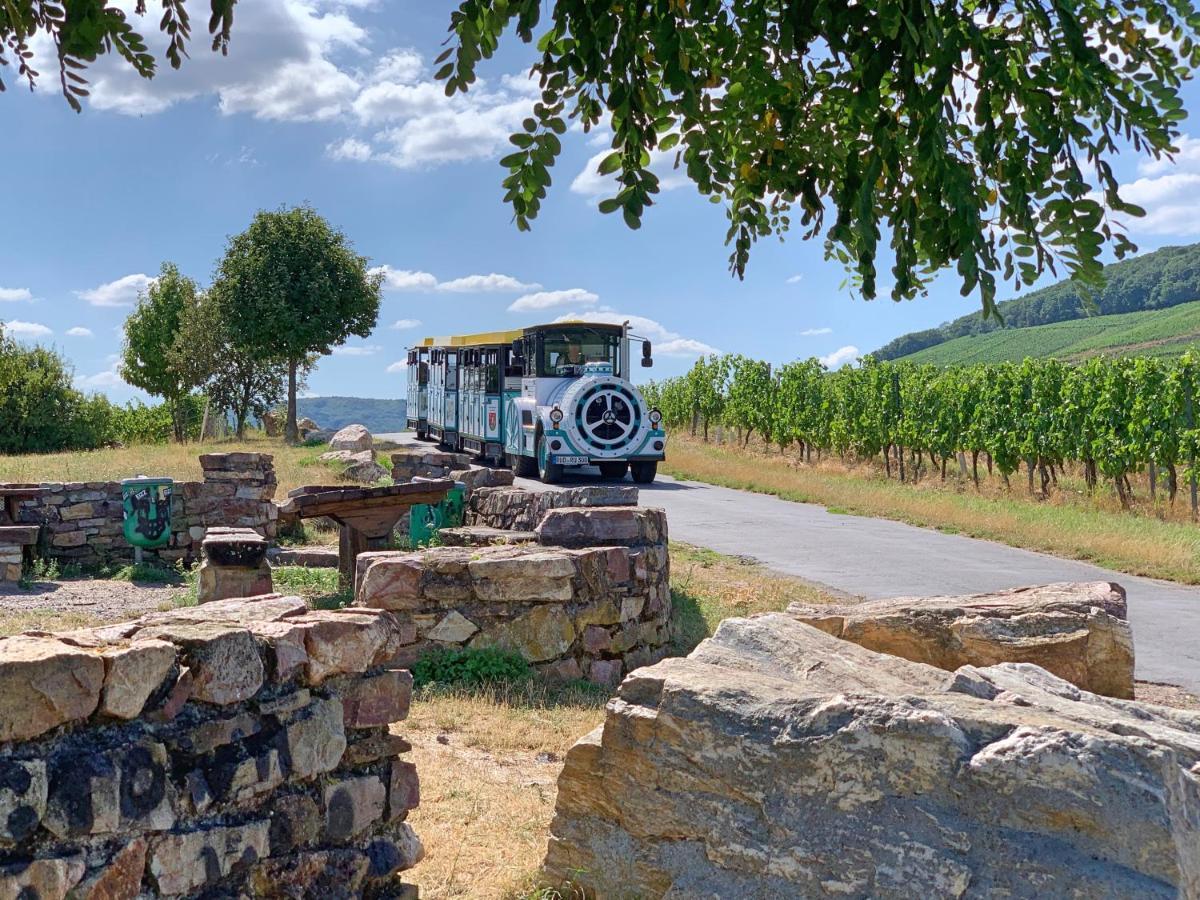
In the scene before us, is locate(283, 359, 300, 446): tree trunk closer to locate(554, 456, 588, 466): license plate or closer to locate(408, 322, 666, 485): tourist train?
locate(408, 322, 666, 485): tourist train

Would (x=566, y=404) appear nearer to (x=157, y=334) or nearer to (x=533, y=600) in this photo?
(x=533, y=600)

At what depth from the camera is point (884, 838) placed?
3043 mm

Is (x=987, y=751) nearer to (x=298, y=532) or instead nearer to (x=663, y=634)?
(x=663, y=634)

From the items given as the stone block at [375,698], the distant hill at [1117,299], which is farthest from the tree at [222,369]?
the distant hill at [1117,299]

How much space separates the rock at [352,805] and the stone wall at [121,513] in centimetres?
955

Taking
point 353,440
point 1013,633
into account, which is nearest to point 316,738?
point 1013,633

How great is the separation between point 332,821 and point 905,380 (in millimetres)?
24638

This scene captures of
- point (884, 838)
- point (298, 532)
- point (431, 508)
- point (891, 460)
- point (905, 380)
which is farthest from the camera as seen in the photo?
point (891, 460)

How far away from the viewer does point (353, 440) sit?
27469 mm

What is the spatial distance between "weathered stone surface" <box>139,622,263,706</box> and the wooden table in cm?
603

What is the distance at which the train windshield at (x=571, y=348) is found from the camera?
70.0 ft

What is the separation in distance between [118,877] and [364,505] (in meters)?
6.78

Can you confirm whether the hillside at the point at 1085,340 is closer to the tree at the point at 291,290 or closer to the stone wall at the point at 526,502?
the tree at the point at 291,290

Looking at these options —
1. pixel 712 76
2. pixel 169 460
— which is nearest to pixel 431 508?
pixel 712 76
